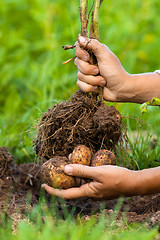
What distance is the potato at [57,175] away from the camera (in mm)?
2209

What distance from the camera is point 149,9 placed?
607cm

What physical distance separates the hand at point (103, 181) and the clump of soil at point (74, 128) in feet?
0.77

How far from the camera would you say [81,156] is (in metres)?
2.23

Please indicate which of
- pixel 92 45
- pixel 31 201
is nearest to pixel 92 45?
pixel 92 45

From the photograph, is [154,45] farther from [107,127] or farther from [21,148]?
[107,127]

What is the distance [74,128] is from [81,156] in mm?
205

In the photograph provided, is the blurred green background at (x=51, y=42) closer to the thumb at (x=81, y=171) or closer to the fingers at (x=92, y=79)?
the fingers at (x=92, y=79)

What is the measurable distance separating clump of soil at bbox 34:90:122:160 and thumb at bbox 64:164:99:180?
0.70 feet

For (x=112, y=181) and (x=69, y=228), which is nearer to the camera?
(x=69, y=228)

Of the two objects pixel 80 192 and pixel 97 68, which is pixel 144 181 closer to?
pixel 80 192

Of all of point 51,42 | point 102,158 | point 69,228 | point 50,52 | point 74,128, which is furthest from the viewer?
point 51,42

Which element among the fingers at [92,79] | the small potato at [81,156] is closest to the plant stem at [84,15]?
the fingers at [92,79]

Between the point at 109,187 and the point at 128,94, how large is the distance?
73cm

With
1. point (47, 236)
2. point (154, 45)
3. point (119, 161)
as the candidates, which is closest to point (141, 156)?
point (119, 161)
